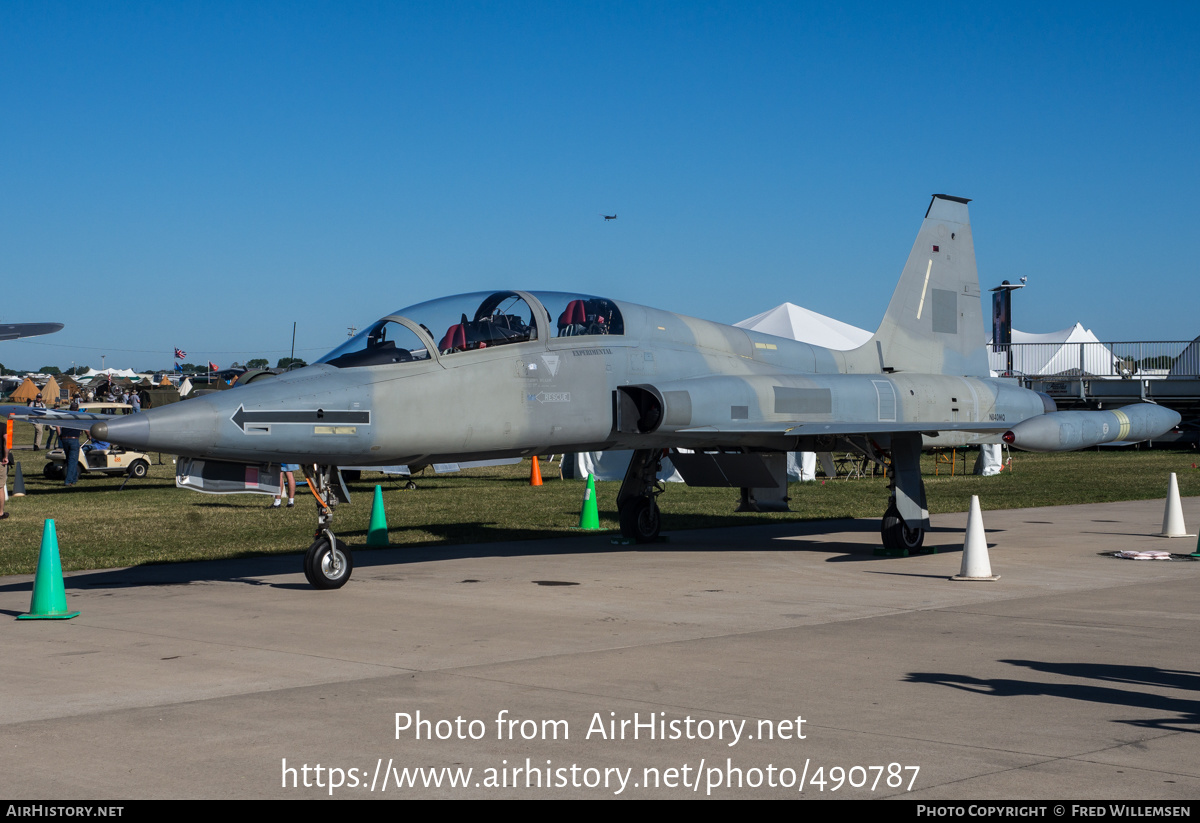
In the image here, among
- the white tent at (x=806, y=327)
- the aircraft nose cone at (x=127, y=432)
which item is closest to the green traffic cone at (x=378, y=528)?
the aircraft nose cone at (x=127, y=432)

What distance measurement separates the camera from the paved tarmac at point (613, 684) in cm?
499

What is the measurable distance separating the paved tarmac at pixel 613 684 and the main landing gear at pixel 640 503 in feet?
8.84

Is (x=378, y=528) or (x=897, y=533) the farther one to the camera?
(x=378, y=528)

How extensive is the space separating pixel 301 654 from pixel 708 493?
17.1 m

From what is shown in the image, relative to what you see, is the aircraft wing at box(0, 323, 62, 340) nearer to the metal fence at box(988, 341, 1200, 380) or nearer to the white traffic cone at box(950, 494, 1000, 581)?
the white traffic cone at box(950, 494, 1000, 581)

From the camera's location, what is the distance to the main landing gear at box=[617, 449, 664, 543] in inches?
594

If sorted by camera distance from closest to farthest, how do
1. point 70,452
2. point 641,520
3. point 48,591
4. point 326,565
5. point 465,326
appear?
point 48,591 → point 326,565 → point 465,326 → point 641,520 → point 70,452

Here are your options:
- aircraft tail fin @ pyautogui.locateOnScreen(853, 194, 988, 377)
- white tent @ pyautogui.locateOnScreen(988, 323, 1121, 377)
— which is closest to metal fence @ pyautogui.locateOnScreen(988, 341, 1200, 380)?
white tent @ pyautogui.locateOnScreen(988, 323, 1121, 377)

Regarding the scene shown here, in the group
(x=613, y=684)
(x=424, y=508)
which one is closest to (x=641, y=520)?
(x=424, y=508)

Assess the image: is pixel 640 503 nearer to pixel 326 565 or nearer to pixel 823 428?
pixel 823 428

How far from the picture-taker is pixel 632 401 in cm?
1254

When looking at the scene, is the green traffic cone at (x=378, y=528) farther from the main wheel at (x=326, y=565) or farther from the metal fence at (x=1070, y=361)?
the metal fence at (x=1070, y=361)

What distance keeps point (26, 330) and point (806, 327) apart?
25.3 metres

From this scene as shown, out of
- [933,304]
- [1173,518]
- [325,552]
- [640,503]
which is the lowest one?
[1173,518]
